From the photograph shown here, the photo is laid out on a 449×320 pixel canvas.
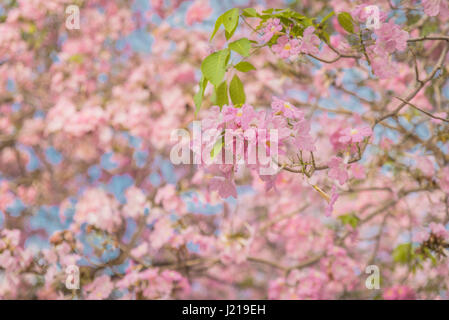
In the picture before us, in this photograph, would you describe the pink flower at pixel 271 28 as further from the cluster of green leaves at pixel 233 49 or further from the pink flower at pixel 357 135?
the pink flower at pixel 357 135

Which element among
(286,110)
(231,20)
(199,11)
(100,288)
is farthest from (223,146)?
(199,11)

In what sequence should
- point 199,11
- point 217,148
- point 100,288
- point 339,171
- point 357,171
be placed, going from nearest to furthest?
point 217,148 → point 339,171 → point 357,171 → point 100,288 → point 199,11

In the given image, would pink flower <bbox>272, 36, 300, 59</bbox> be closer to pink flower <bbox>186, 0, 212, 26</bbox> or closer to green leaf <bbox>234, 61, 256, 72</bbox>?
green leaf <bbox>234, 61, 256, 72</bbox>

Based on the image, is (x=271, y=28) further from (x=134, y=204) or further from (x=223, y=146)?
(x=134, y=204)

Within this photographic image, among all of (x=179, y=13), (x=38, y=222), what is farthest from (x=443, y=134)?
(x=38, y=222)

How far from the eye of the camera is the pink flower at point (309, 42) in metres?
0.82

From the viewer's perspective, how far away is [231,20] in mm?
771

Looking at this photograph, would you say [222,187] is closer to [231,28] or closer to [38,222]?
[231,28]

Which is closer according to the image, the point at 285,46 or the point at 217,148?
the point at 217,148

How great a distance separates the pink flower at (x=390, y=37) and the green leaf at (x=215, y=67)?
0.34m

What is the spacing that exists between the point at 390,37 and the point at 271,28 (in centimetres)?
26

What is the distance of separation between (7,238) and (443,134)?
1495mm

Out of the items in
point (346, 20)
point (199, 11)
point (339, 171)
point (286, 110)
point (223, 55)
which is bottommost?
point (339, 171)
